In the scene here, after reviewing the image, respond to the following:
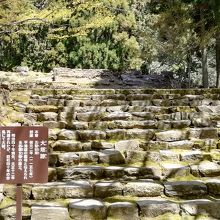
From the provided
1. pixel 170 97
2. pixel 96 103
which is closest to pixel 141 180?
pixel 96 103

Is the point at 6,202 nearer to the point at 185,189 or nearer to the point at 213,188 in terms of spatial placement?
the point at 185,189

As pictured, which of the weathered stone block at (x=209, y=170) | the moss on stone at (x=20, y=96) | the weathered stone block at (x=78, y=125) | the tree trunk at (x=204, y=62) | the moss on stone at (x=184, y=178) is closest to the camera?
the moss on stone at (x=184, y=178)

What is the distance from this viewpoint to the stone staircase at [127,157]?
3635mm

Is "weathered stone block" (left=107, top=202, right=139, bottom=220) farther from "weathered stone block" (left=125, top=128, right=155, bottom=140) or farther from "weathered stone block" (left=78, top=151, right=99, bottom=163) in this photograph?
"weathered stone block" (left=125, top=128, right=155, bottom=140)

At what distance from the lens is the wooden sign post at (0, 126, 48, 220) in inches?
121

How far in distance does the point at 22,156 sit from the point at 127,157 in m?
1.83

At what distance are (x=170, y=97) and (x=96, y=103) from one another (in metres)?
1.47

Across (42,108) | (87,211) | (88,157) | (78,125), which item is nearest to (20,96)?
(42,108)

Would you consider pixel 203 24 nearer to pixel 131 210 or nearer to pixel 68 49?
pixel 68 49

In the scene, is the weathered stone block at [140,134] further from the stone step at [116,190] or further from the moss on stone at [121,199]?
the moss on stone at [121,199]

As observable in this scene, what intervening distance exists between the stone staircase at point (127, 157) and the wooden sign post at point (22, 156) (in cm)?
53

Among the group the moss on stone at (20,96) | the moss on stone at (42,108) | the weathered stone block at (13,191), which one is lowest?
the weathered stone block at (13,191)

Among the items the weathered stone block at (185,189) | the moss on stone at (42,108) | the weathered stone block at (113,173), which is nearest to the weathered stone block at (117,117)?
the moss on stone at (42,108)

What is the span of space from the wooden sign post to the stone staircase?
1.75 feet
